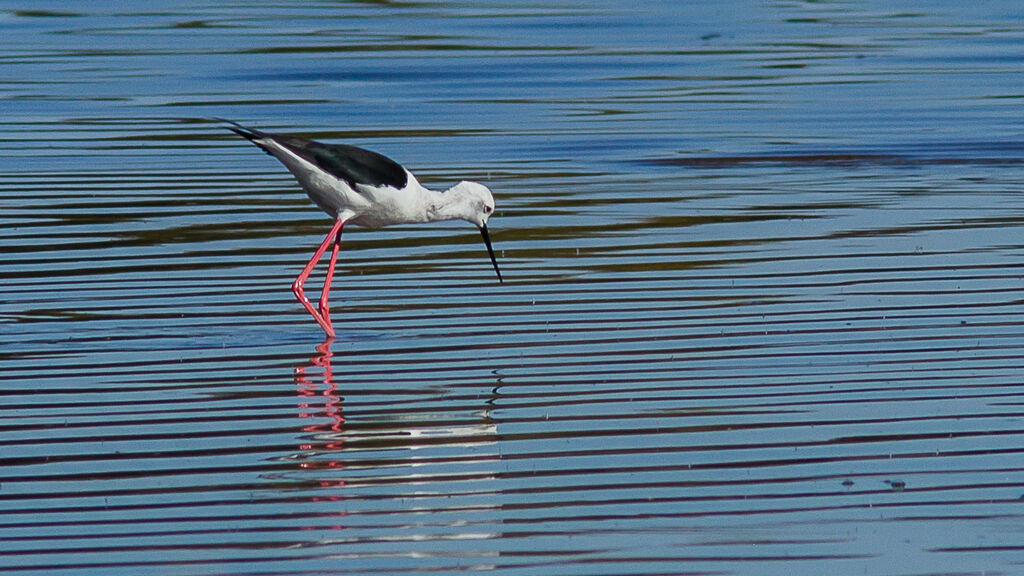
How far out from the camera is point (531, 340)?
8.55m

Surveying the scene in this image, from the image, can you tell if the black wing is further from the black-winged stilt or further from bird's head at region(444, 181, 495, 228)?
bird's head at region(444, 181, 495, 228)

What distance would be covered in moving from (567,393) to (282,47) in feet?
53.7

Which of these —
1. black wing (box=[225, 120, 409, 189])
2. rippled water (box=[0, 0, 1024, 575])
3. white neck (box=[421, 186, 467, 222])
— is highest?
black wing (box=[225, 120, 409, 189])

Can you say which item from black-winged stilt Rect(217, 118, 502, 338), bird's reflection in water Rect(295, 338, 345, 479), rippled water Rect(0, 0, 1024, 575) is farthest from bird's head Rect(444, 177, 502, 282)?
bird's reflection in water Rect(295, 338, 345, 479)

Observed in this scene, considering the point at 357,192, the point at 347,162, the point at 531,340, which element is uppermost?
the point at 347,162

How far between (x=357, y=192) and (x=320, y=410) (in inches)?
101

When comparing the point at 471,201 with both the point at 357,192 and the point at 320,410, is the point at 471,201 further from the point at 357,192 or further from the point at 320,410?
the point at 320,410

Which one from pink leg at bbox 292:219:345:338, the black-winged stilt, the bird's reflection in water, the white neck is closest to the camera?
the bird's reflection in water

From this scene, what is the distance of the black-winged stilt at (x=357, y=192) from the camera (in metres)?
9.31

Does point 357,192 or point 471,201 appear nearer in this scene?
point 357,192

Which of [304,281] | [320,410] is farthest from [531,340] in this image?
[304,281]

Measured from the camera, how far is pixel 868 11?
2814 cm

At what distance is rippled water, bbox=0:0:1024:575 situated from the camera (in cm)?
582

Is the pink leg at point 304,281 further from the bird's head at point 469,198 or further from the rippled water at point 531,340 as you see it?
the bird's head at point 469,198
